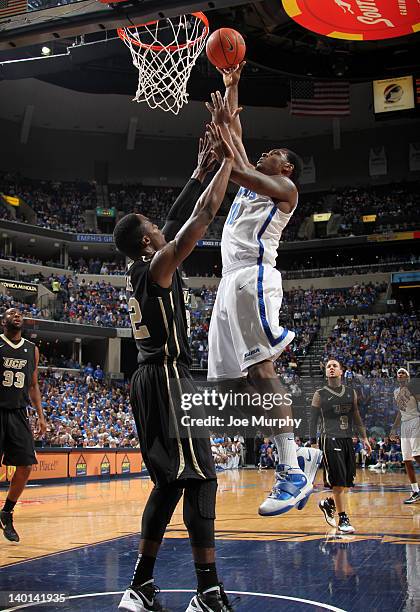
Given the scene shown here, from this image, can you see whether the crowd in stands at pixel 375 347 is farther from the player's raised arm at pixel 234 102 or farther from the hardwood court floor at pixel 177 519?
the player's raised arm at pixel 234 102

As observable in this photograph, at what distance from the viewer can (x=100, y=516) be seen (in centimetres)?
970

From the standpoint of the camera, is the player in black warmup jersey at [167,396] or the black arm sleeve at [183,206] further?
the black arm sleeve at [183,206]

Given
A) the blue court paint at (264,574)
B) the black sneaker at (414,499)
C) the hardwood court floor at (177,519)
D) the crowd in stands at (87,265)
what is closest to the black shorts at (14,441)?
the hardwood court floor at (177,519)

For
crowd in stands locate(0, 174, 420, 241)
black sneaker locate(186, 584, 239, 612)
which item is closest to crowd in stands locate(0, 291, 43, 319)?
crowd in stands locate(0, 174, 420, 241)

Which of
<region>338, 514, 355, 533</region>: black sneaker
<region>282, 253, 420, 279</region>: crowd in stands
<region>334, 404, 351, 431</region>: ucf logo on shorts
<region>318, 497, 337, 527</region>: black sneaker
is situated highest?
<region>282, 253, 420, 279</region>: crowd in stands

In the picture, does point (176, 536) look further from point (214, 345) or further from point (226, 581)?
point (214, 345)

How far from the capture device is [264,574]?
5.29 metres

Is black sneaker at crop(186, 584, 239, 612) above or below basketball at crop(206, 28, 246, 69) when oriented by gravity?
below

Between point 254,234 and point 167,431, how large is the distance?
1.35m

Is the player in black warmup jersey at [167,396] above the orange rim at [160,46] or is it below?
below

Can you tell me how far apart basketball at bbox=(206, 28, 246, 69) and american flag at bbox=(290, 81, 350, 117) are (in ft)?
71.3

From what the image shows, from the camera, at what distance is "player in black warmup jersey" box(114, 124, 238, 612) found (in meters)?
3.75

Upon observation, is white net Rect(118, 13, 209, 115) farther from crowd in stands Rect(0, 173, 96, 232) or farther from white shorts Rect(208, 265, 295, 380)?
crowd in stands Rect(0, 173, 96, 232)

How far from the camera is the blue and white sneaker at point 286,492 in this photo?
12.4 feet
